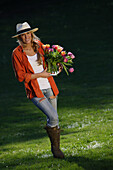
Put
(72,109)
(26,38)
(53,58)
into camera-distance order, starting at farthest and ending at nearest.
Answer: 1. (72,109)
2. (53,58)
3. (26,38)

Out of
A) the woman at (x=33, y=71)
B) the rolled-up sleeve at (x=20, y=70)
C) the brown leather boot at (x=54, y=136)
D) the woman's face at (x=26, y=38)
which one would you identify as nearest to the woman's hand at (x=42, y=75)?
the woman at (x=33, y=71)

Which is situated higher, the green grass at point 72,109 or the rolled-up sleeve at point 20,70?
the rolled-up sleeve at point 20,70

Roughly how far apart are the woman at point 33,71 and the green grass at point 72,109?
1472mm

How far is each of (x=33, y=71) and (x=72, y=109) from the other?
12352mm

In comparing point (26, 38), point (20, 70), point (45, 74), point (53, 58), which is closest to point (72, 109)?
point (53, 58)

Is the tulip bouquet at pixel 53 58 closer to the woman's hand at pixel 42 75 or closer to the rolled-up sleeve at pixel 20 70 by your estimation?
the woman's hand at pixel 42 75

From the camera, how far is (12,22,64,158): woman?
369 inches

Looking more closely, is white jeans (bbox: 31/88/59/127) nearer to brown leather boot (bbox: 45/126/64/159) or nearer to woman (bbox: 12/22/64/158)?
woman (bbox: 12/22/64/158)

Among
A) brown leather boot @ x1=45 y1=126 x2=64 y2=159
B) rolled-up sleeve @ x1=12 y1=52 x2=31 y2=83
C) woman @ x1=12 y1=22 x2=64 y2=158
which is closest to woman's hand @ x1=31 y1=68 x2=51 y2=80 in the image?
woman @ x1=12 y1=22 x2=64 y2=158

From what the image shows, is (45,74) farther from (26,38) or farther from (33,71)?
(26,38)

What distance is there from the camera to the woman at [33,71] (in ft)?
30.8

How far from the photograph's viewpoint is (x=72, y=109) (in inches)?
854

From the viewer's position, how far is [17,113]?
75.4 feet

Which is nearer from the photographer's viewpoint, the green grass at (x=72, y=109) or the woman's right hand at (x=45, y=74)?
the woman's right hand at (x=45, y=74)
